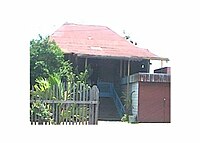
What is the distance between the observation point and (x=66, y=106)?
3564 mm

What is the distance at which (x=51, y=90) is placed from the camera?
144 inches

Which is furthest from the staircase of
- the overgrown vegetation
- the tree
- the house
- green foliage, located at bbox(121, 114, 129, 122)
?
the tree

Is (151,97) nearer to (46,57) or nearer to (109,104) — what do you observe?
A: (109,104)

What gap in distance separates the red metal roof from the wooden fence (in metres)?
1.94

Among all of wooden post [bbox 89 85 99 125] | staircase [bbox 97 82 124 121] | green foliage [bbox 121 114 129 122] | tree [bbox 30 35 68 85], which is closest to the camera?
wooden post [bbox 89 85 99 125]

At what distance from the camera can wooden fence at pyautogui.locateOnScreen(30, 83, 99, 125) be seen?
345 centimetres

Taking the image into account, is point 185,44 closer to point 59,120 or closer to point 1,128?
point 1,128

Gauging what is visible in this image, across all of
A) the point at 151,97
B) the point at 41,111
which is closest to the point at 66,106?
the point at 41,111

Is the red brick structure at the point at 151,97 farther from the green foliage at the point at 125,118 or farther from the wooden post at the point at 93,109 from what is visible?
the wooden post at the point at 93,109

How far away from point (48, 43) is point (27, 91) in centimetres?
400

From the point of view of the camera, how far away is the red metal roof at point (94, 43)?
19.1ft

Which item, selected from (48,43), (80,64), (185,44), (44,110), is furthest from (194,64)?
(80,64)

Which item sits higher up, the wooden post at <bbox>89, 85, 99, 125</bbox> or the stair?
the wooden post at <bbox>89, 85, 99, 125</bbox>

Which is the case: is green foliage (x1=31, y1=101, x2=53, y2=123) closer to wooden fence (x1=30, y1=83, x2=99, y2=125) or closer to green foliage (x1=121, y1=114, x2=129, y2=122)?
wooden fence (x1=30, y1=83, x2=99, y2=125)
